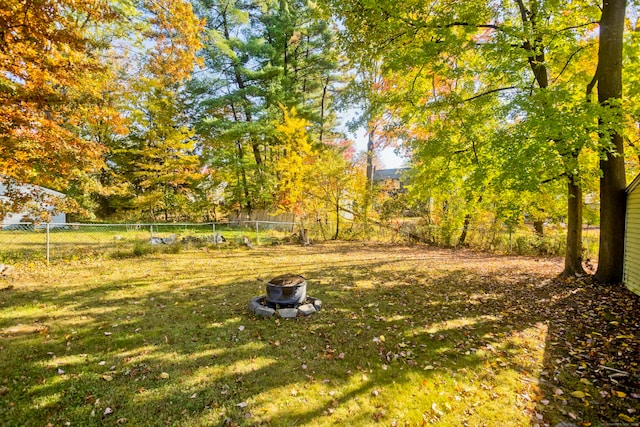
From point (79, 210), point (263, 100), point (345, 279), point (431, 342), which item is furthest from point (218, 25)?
point (431, 342)

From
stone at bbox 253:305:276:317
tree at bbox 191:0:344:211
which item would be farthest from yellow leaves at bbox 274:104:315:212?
stone at bbox 253:305:276:317

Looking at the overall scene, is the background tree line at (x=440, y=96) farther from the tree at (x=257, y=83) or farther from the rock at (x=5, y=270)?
the tree at (x=257, y=83)

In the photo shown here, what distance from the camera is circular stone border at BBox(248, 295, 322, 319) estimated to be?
4793 mm

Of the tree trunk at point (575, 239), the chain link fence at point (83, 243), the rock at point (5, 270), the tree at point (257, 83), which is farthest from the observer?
the tree at point (257, 83)

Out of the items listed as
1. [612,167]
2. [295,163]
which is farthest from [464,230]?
[295,163]

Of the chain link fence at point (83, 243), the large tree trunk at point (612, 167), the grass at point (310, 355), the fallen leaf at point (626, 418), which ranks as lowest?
the fallen leaf at point (626, 418)

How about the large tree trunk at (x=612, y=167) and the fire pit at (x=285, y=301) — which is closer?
the fire pit at (x=285, y=301)

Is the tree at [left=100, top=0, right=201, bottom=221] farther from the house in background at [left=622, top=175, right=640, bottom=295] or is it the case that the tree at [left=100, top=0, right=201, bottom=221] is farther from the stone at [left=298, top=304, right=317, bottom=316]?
the house in background at [left=622, top=175, right=640, bottom=295]

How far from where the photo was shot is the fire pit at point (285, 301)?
15.9 ft

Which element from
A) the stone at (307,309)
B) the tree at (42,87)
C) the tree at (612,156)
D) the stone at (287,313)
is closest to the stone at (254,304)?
the stone at (287,313)

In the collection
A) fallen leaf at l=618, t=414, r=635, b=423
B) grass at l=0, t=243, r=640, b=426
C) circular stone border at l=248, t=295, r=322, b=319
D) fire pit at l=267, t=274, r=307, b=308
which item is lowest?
fallen leaf at l=618, t=414, r=635, b=423

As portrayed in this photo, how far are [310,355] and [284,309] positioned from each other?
1.29m

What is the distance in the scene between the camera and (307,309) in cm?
496

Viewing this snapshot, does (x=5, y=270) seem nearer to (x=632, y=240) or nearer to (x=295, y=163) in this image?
(x=295, y=163)
